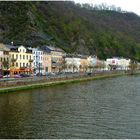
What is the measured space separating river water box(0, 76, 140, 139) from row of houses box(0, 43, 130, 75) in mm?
29842

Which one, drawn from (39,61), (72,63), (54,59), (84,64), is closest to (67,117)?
(39,61)

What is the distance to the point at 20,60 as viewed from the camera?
84688mm

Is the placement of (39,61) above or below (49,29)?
below

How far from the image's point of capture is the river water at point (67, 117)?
94.7ft

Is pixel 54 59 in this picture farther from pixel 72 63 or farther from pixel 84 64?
pixel 84 64

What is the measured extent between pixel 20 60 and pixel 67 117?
50861mm

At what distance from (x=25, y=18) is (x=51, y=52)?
1598 cm

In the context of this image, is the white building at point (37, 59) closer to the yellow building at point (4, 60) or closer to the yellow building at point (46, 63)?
the yellow building at point (46, 63)

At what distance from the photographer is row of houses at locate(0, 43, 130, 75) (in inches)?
3103

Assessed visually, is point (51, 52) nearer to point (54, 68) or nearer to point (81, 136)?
point (54, 68)

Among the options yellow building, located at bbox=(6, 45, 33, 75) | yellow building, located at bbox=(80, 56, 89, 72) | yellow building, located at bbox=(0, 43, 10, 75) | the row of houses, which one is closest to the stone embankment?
the row of houses

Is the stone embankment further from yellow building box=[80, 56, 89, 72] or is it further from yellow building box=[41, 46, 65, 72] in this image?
yellow building box=[80, 56, 89, 72]

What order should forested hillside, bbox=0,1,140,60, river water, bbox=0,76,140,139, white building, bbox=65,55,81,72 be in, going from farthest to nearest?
white building, bbox=65,55,81,72
forested hillside, bbox=0,1,140,60
river water, bbox=0,76,140,139

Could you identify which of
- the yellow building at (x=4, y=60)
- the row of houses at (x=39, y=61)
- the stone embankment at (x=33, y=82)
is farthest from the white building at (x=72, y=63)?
the yellow building at (x=4, y=60)
